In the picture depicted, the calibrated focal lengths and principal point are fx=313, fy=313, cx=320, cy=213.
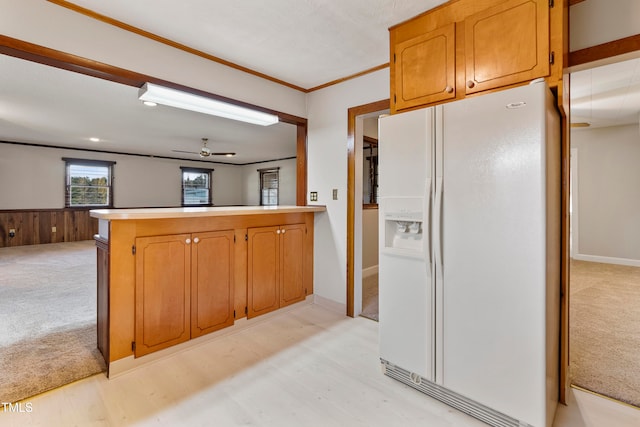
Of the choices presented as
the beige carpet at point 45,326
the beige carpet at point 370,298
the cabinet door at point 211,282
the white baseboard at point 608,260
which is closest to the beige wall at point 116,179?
the beige carpet at point 45,326

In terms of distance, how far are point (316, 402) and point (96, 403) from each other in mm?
1223

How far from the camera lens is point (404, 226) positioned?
6.35ft

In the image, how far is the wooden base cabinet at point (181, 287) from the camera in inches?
83.4

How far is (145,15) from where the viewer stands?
6.70ft

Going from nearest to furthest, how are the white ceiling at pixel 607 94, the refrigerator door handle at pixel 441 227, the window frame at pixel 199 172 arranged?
the refrigerator door handle at pixel 441 227
the white ceiling at pixel 607 94
the window frame at pixel 199 172

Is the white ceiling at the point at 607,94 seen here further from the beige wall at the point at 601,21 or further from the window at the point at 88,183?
the window at the point at 88,183

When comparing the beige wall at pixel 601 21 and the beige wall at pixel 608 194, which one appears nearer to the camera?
the beige wall at pixel 601 21

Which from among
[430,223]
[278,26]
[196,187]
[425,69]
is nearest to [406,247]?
[430,223]

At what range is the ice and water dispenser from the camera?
1.81 m

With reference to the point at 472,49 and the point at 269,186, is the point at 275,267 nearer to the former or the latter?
the point at 472,49

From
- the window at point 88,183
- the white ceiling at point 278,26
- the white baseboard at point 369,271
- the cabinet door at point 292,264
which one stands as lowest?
the white baseboard at point 369,271

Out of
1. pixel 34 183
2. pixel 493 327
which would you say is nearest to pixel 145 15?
pixel 493 327

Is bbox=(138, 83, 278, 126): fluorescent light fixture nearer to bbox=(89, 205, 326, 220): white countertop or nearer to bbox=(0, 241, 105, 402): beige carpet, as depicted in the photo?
bbox=(89, 205, 326, 220): white countertop

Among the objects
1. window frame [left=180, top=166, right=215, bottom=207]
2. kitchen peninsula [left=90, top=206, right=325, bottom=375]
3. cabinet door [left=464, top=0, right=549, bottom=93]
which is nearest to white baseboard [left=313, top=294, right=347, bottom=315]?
kitchen peninsula [left=90, top=206, right=325, bottom=375]
